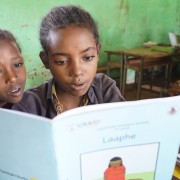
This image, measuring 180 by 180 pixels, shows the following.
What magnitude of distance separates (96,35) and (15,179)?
63 cm

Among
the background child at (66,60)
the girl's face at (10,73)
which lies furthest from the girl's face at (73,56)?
the girl's face at (10,73)

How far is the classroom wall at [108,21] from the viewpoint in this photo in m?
3.19

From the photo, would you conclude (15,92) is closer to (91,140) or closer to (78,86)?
(78,86)

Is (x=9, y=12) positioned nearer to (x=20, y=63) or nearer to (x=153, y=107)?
(x=20, y=63)

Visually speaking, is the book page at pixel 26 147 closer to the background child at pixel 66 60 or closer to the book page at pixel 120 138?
the book page at pixel 120 138

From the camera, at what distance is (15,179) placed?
2.17ft

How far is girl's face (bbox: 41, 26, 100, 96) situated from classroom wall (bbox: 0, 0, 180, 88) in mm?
1712

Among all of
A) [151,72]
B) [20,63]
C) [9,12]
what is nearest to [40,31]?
[20,63]

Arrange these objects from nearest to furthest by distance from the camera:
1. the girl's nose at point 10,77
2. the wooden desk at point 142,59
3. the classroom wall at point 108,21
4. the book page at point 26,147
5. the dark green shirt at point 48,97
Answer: the book page at point 26,147
the girl's nose at point 10,77
the dark green shirt at point 48,97
the classroom wall at point 108,21
the wooden desk at point 142,59

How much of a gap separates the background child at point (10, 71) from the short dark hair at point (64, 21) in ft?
0.44

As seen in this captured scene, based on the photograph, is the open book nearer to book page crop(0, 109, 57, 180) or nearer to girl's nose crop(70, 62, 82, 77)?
book page crop(0, 109, 57, 180)

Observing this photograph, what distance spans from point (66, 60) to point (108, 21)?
10.8 feet

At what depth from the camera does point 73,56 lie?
36.4 inches

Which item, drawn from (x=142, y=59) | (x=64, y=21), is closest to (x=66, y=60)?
(x=64, y=21)
